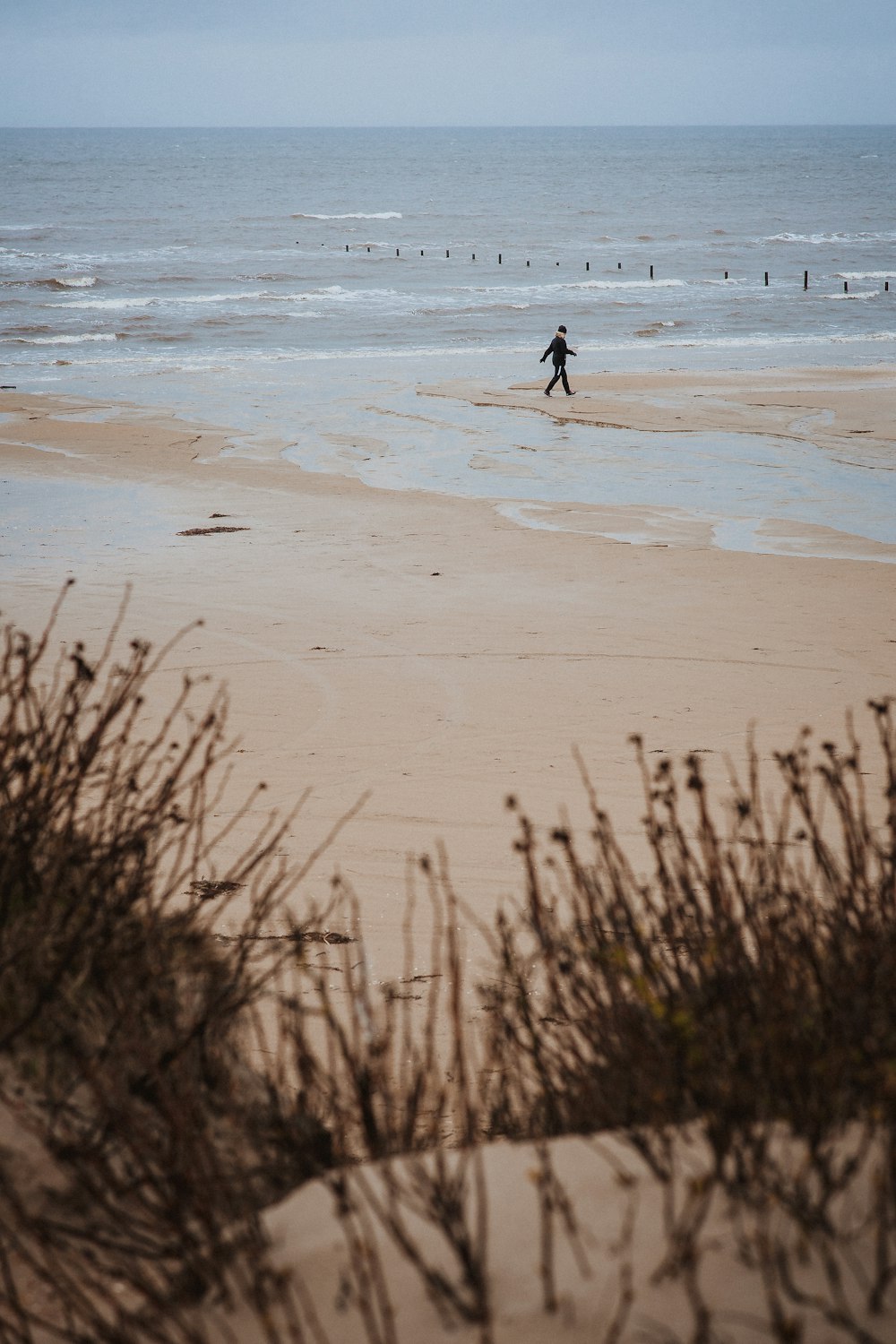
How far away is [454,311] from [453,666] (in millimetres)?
34211

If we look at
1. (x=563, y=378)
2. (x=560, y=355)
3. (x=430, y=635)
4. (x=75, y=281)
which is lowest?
(x=430, y=635)

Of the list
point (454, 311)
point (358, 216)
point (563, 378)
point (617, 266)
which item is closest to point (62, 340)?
point (454, 311)

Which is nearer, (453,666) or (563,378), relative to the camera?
(453,666)

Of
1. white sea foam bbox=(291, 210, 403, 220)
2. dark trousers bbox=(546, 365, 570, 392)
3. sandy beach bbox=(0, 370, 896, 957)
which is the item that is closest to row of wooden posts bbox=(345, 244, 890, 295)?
white sea foam bbox=(291, 210, 403, 220)

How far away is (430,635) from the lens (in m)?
10.4

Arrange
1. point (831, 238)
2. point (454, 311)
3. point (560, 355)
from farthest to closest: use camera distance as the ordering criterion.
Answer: point (831, 238), point (454, 311), point (560, 355)

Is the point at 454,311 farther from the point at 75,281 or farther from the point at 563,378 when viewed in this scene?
the point at 563,378

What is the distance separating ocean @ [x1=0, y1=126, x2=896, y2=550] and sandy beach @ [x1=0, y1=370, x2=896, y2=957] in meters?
2.21

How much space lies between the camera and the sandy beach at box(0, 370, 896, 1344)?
2285mm

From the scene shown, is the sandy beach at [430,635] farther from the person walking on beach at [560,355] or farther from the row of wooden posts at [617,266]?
the row of wooden posts at [617,266]

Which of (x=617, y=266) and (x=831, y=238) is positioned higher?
(x=831, y=238)

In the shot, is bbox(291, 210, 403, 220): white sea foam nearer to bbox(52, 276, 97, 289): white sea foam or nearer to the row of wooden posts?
the row of wooden posts

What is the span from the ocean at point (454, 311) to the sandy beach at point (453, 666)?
7.10ft

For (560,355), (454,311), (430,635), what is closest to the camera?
(430,635)
